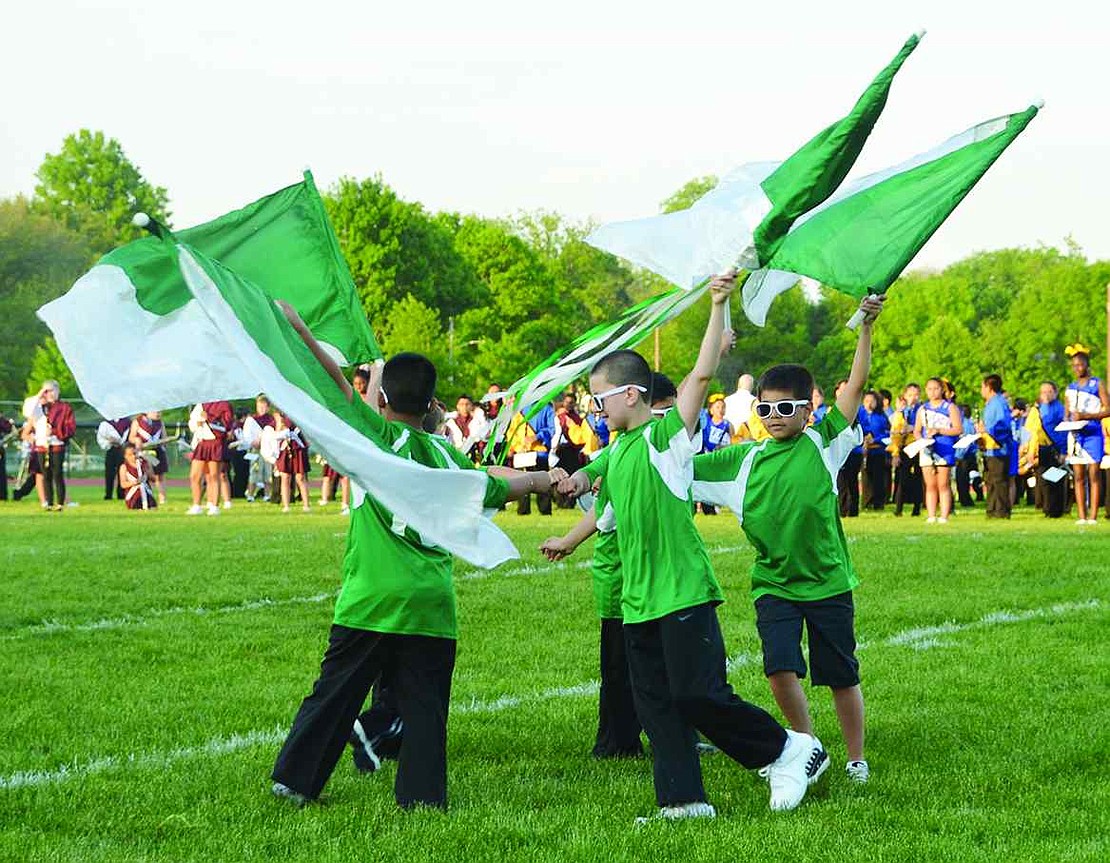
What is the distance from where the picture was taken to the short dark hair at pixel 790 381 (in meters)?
6.89

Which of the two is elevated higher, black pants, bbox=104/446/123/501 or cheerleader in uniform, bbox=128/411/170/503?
cheerleader in uniform, bbox=128/411/170/503

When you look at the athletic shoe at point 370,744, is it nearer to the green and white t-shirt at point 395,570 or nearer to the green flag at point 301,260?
the green and white t-shirt at point 395,570

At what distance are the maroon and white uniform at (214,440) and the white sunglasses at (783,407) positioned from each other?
60.7ft

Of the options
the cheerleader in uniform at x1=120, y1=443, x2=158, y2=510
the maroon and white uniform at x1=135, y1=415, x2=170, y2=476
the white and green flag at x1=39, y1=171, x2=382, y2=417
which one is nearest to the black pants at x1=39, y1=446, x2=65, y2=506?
the cheerleader in uniform at x1=120, y1=443, x2=158, y2=510

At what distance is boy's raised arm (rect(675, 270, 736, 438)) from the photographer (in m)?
5.95

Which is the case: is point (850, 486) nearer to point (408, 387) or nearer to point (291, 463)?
point (291, 463)

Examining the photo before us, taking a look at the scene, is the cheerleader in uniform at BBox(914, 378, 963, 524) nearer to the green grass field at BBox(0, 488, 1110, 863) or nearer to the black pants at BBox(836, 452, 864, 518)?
the black pants at BBox(836, 452, 864, 518)

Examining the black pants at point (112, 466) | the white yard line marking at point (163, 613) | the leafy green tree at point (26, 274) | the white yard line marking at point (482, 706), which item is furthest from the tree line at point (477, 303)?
the white yard line marking at point (482, 706)

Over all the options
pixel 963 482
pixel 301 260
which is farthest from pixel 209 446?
pixel 301 260

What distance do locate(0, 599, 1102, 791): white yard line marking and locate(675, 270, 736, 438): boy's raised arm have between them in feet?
9.03

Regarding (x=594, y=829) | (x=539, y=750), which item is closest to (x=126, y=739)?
(x=539, y=750)

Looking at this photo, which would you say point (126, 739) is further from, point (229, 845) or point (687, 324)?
point (687, 324)

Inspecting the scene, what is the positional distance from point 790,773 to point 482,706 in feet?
8.48

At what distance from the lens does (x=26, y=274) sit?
79188 mm
